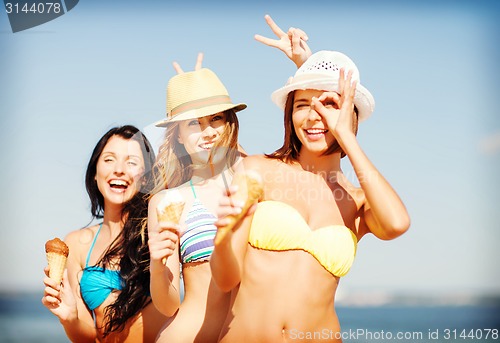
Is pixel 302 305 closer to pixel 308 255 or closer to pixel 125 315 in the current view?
pixel 308 255

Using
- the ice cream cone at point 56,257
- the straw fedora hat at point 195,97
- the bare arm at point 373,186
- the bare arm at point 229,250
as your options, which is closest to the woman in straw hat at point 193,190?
the straw fedora hat at point 195,97

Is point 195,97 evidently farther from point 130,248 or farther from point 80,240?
point 80,240

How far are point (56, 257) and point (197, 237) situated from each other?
1143mm

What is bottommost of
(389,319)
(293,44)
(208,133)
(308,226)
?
(389,319)

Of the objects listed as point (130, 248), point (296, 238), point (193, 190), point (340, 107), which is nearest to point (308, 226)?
point (296, 238)

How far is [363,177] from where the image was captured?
367 centimetres

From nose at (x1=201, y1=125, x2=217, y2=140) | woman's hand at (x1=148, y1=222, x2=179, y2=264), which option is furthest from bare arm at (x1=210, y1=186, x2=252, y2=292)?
nose at (x1=201, y1=125, x2=217, y2=140)

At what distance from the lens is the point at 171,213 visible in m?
4.15

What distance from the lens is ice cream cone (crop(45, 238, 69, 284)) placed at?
4711 millimetres

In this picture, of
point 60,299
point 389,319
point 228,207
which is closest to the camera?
point 228,207

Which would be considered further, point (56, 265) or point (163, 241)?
point (56, 265)

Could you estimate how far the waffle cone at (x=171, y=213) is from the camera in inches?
163

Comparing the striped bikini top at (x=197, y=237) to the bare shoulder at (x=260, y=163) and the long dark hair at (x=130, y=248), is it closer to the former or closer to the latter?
the bare shoulder at (x=260, y=163)

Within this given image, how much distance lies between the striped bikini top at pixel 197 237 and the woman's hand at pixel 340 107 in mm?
1124
